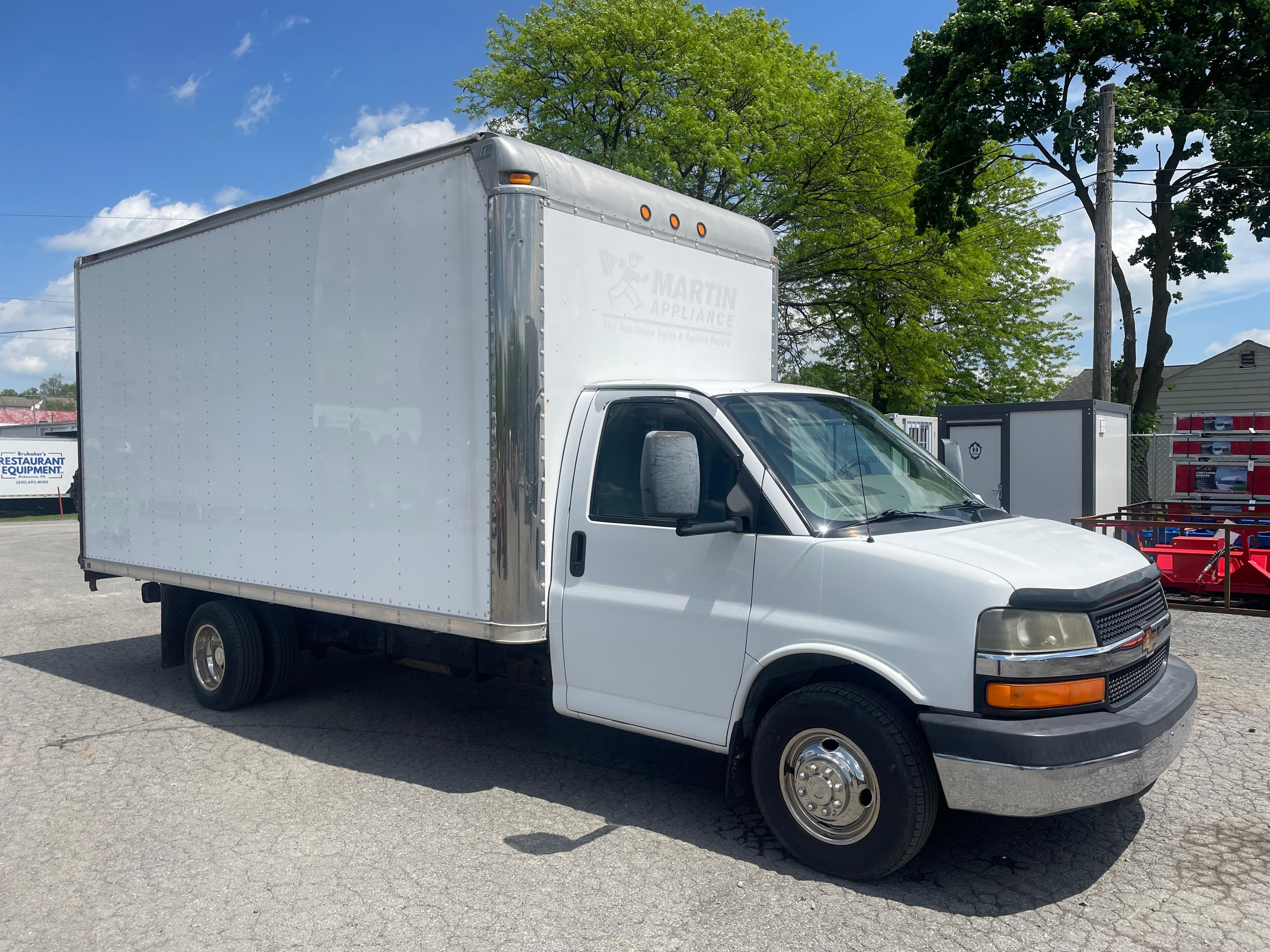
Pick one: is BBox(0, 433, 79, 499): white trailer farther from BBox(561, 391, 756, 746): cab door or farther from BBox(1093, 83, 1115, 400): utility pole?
BBox(561, 391, 756, 746): cab door

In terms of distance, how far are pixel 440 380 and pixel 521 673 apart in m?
1.61

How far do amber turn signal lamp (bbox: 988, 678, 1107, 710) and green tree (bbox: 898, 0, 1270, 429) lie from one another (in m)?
19.3

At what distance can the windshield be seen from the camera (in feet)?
14.2

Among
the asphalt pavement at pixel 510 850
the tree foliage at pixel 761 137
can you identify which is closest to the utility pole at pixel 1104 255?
the tree foliage at pixel 761 137

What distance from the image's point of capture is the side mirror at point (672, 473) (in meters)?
4.09

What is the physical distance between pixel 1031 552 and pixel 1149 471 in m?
15.2

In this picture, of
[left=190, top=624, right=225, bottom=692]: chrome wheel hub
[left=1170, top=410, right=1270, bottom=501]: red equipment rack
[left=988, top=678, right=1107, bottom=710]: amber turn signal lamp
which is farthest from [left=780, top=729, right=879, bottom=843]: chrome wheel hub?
[left=1170, top=410, right=1270, bottom=501]: red equipment rack

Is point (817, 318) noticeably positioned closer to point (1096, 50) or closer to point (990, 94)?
point (990, 94)

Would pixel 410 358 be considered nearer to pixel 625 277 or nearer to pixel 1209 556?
pixel 625 277

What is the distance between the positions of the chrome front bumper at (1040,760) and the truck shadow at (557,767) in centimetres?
52

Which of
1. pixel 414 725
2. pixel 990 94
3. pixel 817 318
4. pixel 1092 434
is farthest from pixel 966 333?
pixel 414 725

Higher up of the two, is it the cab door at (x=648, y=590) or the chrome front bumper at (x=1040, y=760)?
the cab door at (x=648, y=590)

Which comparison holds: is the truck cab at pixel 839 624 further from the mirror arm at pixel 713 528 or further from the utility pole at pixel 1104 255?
the utility pole at pixel 1104 255

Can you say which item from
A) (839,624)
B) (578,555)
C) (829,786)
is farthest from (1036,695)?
(578,555)
